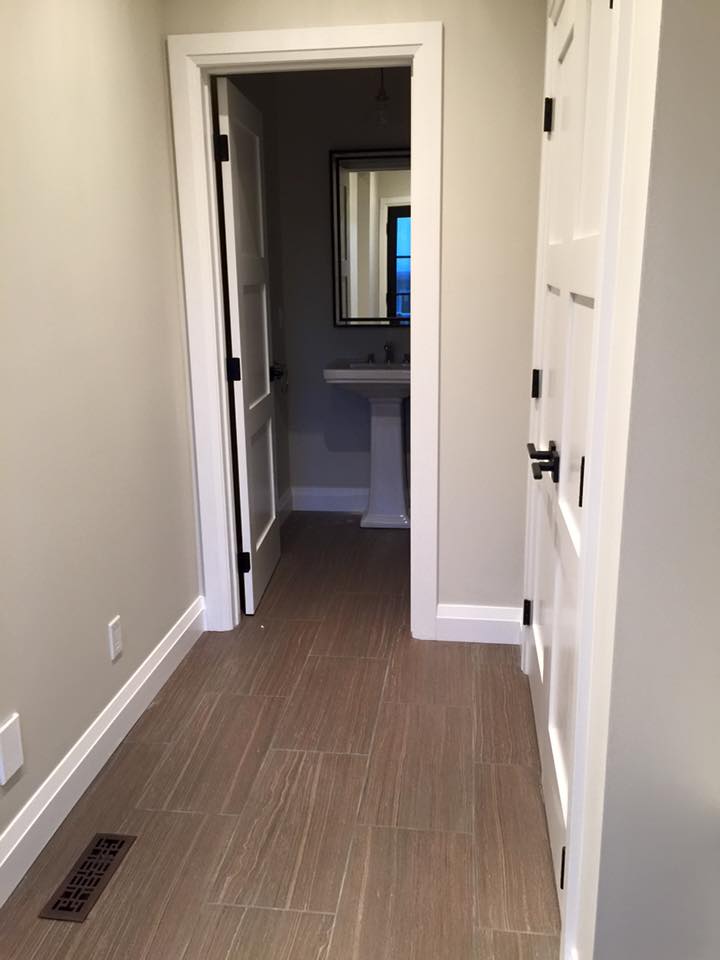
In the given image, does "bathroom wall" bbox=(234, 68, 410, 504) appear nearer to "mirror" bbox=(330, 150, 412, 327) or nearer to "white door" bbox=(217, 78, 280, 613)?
"mirror" bbox=(330, 150, 412, 327)

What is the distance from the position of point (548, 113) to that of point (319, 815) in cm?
210

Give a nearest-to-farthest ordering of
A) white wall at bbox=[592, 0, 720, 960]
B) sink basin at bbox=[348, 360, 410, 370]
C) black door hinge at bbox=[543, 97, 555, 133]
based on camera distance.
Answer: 1. white wall at bbox=[592, 0, 720, 960]
2. black door hinge at bbox=[543, 97, 555, 133]
3. sink basin at bbox=[348, 360, 410, 370]

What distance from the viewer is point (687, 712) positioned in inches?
49.3

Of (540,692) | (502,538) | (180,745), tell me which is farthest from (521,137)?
(180,745)

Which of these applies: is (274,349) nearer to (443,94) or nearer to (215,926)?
(443,94)

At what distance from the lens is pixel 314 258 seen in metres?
4.56

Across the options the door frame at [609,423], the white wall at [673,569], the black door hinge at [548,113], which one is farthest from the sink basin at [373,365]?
the white wall at [673,569]

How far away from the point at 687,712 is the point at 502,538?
1.79 m

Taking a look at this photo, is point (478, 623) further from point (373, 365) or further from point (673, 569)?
point (673, 569)

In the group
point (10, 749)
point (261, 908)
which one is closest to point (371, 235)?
point (10, 749)

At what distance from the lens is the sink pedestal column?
443 cm

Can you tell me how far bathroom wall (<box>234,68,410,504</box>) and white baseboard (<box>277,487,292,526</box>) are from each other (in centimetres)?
5

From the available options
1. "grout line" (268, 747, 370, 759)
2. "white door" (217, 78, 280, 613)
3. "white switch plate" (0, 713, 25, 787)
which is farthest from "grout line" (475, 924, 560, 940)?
"white door" (217, 78, 280, 613)

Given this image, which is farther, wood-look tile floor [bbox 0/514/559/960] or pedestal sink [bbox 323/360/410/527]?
pedestal sink [bbox 323/360/410/527]
